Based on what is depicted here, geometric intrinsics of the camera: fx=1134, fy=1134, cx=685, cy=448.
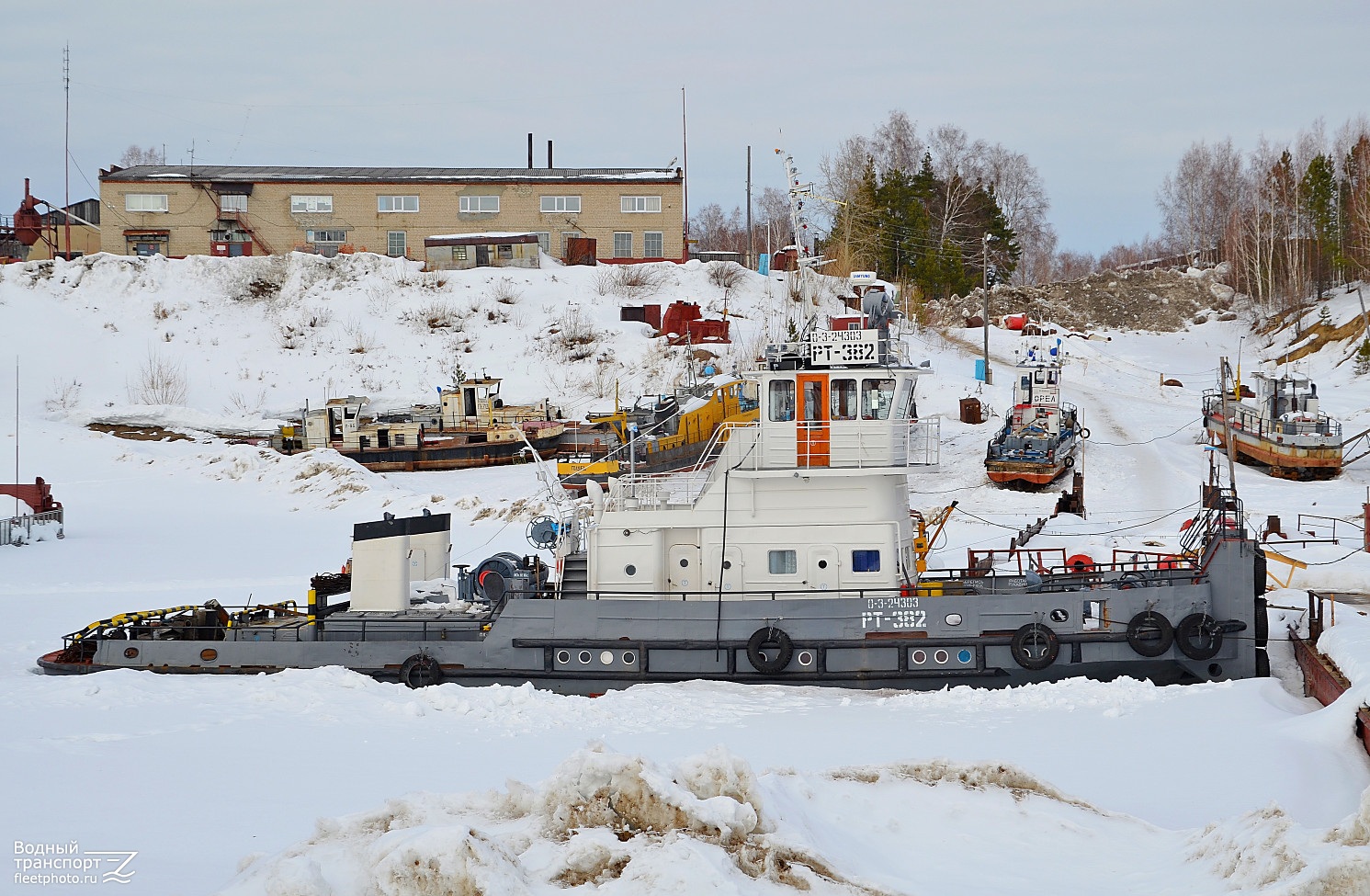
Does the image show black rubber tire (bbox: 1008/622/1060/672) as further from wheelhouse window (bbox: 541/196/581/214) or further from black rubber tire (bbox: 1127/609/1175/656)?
wheelhouse window (bbox: 541/196/581/214)

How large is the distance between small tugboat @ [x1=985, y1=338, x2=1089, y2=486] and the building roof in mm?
28333

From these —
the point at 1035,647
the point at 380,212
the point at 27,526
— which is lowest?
the point at 1035,647

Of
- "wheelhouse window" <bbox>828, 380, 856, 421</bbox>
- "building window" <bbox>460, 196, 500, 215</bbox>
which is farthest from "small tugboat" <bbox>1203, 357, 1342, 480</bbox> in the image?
"building window" <bbox>460, 196, 500, 215</bbox>

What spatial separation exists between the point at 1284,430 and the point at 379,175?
45.5m

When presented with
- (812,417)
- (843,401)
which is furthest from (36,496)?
(843,401)

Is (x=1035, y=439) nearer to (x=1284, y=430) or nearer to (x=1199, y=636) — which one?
(x=1284, y=430)

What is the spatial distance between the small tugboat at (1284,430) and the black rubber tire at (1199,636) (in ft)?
45.6

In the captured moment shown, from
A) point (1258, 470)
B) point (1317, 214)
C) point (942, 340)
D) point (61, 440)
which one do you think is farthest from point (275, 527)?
point (1317, 214)

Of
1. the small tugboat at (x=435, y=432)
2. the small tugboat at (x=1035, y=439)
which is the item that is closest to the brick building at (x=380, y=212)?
the small tugboat at (x=435, y=432)

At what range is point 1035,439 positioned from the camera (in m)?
28.3

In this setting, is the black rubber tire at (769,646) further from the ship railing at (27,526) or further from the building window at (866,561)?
the ship railing at (27,526)

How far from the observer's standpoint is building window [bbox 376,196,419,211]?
188ft

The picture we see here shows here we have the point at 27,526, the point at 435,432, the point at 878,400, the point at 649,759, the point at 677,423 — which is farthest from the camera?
the point at 435,432

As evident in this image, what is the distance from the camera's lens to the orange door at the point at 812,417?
13961 mm
